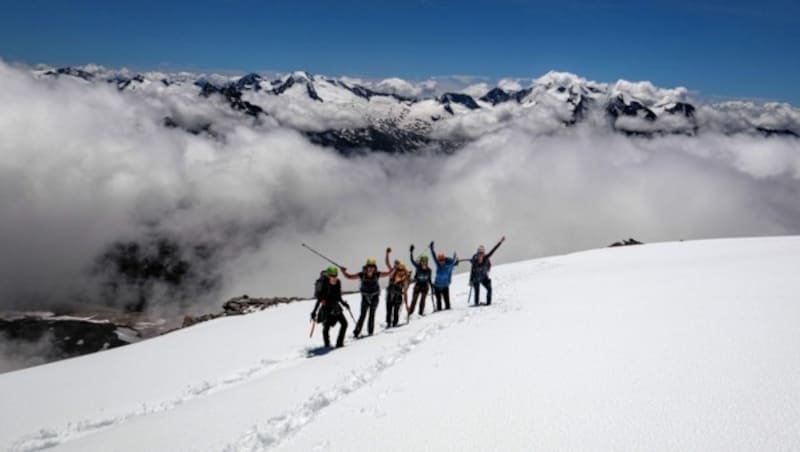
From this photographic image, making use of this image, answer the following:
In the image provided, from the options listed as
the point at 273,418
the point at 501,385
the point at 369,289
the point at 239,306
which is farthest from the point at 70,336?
the point at 501,385

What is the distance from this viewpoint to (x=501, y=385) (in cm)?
734

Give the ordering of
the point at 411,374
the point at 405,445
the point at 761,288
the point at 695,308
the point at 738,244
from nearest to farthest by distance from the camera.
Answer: the point at 405,445
the point at 411,374
the point at 695,308
the point at 761,288
the point at 738,244

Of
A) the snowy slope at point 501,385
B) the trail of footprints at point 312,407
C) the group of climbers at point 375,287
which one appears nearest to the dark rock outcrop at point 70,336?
the snowy slope at point 501,385

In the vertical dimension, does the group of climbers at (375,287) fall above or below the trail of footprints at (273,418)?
above

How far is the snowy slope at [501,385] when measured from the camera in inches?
220

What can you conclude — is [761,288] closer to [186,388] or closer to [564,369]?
[564,369]

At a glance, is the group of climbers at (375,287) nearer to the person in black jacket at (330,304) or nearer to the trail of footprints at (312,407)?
the person in black jacket at (330,304)

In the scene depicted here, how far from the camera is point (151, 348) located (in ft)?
66.1

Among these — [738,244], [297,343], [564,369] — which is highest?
[738,244]

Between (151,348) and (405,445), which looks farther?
(151,348)

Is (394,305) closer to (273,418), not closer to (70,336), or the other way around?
(273,418)

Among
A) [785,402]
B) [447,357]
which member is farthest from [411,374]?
[785,402]

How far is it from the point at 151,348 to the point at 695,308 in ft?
68.5

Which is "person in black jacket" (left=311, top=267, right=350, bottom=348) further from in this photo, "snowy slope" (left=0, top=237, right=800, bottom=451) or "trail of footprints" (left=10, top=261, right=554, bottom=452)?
"trail of footprints" (left=10, top=261, right=554, bottom=452)
